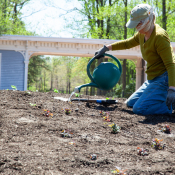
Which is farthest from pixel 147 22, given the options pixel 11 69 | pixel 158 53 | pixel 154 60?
pixel 11 69

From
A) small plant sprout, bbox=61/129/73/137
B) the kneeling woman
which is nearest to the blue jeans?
the kneeling woman

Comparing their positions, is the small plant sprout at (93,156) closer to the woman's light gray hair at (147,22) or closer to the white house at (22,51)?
the woman's light gray hair at (147,22)

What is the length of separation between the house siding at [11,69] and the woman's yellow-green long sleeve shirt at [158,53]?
7815 mm

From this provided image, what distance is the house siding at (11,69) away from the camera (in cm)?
1037

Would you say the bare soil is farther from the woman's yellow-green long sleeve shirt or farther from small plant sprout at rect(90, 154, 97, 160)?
the woman's yellow-green long sleeve shirt

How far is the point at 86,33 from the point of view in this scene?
18266mm

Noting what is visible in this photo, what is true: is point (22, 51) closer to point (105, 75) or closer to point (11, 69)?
point (11, 69)

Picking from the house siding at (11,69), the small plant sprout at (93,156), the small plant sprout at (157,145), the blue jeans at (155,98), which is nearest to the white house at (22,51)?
the house siding at (11,69)

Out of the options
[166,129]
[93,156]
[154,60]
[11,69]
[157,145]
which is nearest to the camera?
[93,156]

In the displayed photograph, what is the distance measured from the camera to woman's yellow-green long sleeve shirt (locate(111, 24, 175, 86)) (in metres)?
3.14

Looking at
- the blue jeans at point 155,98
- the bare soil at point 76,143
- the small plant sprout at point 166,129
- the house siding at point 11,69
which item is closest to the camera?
the bare soil at point 76,143

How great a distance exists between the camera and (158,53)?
10.8 feet

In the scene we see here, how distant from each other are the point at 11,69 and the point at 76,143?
9.27 meters

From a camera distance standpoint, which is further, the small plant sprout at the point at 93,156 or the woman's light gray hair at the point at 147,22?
the woman's light gray hair at the point at 147,22
